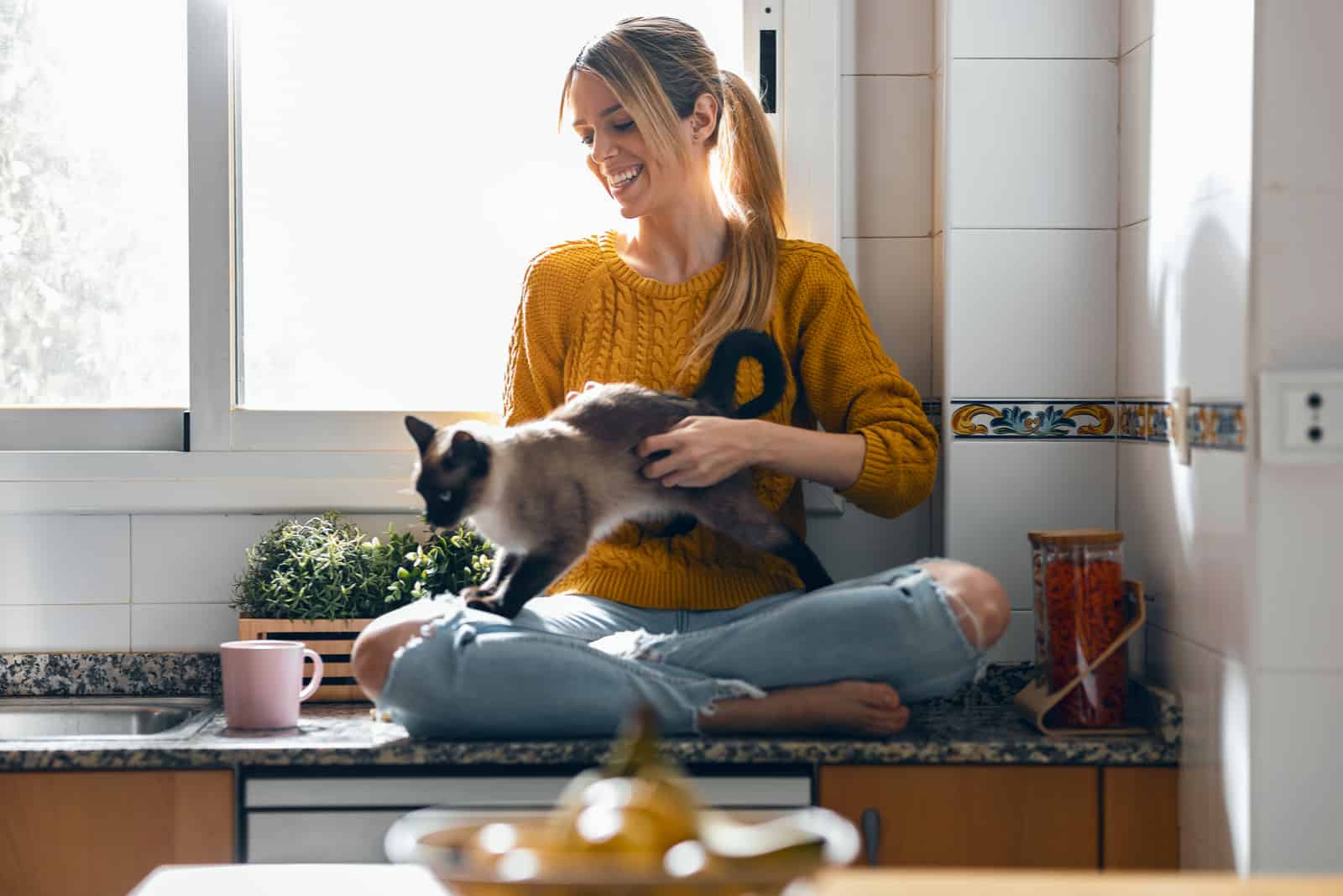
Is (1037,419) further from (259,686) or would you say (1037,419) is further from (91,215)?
(91,215)

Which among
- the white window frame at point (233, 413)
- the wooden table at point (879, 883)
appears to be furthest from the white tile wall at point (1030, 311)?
the wooden table at point (879, 883)

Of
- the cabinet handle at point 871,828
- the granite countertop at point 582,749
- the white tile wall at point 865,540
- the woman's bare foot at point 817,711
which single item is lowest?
the cabinet handle at point 871,828

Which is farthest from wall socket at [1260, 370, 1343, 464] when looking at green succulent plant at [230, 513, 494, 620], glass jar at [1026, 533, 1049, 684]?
green succulent plant at [230, 513, 494, 620]

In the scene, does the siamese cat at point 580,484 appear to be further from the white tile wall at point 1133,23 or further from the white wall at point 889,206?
the white tile wall at point 1133,23

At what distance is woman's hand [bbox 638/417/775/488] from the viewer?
1.79m

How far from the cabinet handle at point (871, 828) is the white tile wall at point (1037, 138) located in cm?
89

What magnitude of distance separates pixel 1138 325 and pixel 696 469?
672 mm

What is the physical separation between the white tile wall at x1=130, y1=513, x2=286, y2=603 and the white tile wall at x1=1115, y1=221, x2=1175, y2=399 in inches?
52.2

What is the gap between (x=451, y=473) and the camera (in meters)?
1.71

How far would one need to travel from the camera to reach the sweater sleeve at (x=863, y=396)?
187 centimetres

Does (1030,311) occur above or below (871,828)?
above

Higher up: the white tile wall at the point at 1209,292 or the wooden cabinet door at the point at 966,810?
the white tile wall at the point at 1209,292

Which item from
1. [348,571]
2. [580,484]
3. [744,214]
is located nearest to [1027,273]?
[744,214]

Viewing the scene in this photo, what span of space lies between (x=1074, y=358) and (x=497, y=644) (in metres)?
0.97
